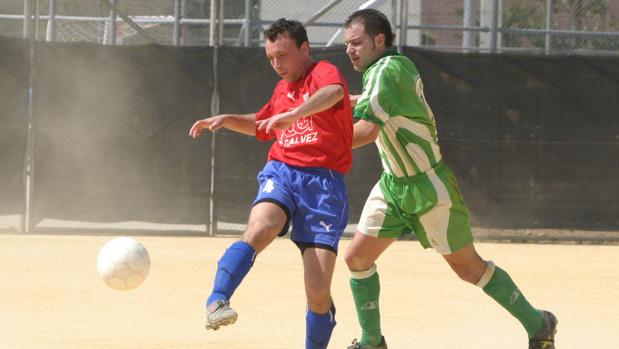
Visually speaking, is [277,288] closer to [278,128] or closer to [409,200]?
[409,200]

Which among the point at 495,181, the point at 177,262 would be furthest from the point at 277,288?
the point at 495,181

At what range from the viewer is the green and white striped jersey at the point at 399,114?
579 centimetres

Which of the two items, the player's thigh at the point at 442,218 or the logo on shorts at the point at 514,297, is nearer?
the player's thigh at the point at 442,218

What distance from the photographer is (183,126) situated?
43.0 feet

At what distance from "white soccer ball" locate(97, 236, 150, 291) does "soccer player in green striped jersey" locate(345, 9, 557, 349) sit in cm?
117

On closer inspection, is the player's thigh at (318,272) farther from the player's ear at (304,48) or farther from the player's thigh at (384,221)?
the player's ear at (304,48)

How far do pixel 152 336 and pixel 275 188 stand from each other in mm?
1537

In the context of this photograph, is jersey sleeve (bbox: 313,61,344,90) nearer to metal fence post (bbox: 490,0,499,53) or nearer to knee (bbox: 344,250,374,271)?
knee (bbox: 344,250,374,271)

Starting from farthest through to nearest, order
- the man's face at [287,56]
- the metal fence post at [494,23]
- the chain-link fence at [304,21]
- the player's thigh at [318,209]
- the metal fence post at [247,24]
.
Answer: the chain-link fence at [304,21] < the metal fence post at [247,24] < the metal fence post at [494,23] < the man's face at [287,56] < the player's thigh at [318,209]

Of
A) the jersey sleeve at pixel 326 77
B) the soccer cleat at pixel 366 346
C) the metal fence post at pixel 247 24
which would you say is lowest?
the soccer cleat at pixel 366 346

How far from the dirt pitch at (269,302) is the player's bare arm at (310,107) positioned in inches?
66.4

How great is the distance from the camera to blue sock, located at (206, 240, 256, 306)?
5.26 m

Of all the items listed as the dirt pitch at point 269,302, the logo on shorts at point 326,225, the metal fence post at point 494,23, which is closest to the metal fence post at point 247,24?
the metal fence post at point 494,23

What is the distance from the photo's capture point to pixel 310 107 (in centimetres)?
548
